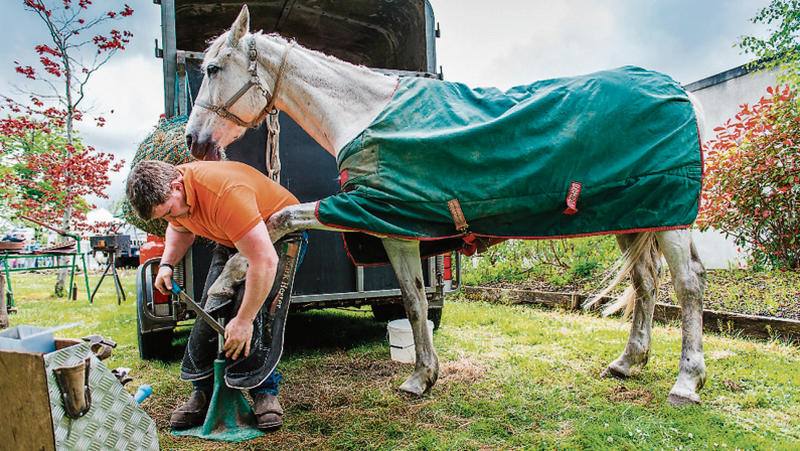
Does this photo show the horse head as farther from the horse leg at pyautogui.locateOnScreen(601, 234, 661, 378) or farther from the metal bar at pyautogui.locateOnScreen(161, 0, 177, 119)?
Result: the horse leg at pyautogui.locateOnScreen(601, 234, 661, 378)

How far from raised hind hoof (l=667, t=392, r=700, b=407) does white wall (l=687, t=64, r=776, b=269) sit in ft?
22.3

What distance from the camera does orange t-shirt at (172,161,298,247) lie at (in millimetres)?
1854

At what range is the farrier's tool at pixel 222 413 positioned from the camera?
1.96 metres

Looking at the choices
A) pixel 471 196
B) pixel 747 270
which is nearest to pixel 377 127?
pixel 471 196

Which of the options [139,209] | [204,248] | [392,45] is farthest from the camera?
[392,45]

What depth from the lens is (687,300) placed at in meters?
2.37

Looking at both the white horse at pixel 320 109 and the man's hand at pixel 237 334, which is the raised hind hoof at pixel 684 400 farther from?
the man's hand at pixel 237 334

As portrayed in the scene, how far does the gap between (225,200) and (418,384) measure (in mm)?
1361

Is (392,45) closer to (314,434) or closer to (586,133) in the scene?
(586,133)

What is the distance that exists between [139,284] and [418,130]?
2319mm

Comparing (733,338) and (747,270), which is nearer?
(733,338)

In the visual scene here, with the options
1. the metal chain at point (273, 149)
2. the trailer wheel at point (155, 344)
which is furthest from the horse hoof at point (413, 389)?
the trailer wheel at point (155, 344)

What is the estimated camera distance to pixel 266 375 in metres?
2.05

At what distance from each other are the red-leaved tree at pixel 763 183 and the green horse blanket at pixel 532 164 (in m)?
3.93
